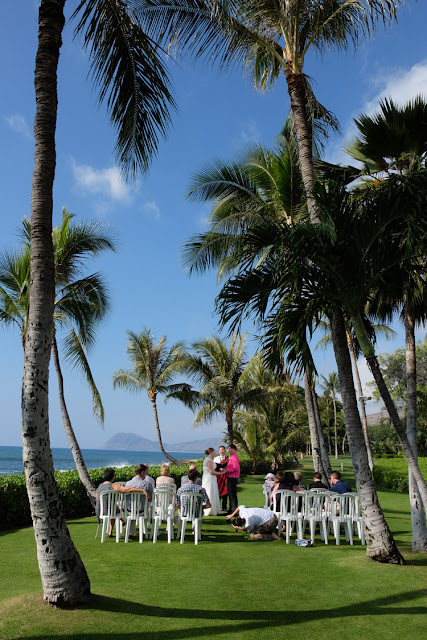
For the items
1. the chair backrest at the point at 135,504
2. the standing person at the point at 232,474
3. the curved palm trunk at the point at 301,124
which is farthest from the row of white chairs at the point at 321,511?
the curved palm trunk at the point at 301,124

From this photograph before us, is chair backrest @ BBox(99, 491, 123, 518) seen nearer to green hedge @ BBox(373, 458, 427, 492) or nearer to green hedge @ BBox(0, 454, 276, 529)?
green hedge @ BBox(0, 454, 276, 529)

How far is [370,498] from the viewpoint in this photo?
8.01 m

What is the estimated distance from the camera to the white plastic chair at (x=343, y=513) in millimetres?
9717

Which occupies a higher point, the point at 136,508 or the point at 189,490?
the point at 189,490

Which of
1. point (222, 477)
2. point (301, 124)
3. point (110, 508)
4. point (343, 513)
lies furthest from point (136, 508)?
point (301, 124)

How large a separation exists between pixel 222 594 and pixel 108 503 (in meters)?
4.00

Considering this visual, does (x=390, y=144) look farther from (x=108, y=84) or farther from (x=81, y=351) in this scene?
(x=81, y=351)

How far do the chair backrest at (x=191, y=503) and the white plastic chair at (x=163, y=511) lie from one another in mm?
210

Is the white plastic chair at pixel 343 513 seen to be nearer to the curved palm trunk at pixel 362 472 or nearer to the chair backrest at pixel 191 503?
the curved palm trunk at pixel 362 472

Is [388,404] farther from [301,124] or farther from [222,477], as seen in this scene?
[222,477]

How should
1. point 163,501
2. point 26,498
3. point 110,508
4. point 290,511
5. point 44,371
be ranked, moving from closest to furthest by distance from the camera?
point 44,371 < point 110,508 < point 290,511 < point 163,501 < point 26,498

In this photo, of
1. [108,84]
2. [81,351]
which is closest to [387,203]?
[108,84]

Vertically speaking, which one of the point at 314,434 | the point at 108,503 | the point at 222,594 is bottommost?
the point at 222,594

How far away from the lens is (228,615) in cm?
530
